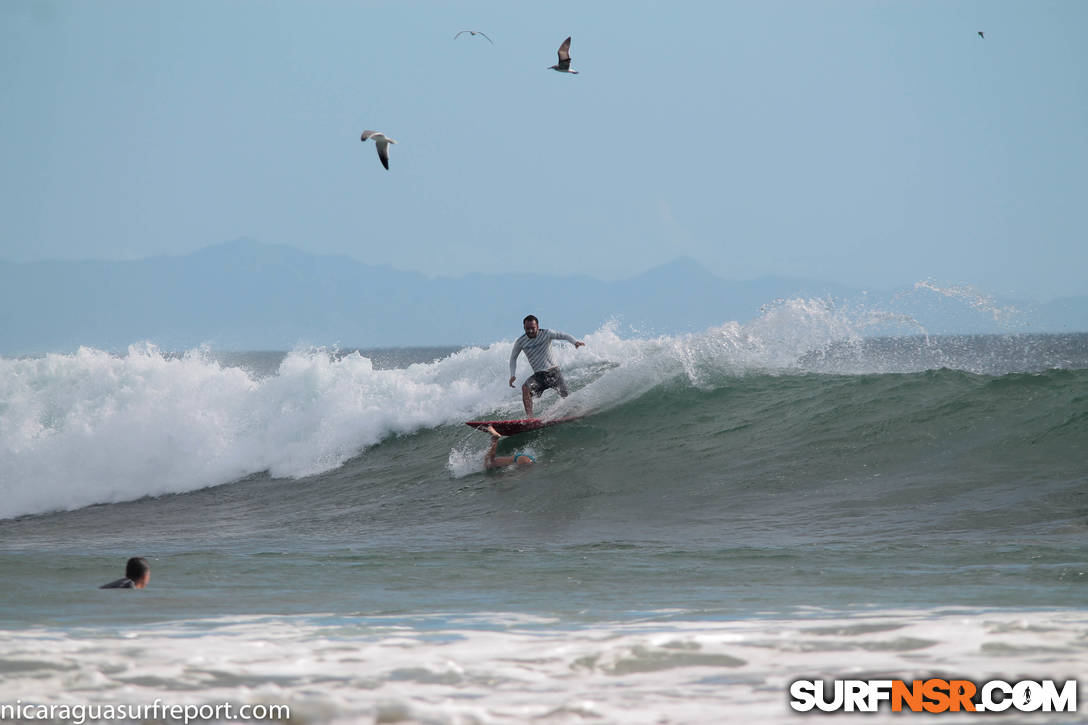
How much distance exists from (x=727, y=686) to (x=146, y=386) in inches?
697

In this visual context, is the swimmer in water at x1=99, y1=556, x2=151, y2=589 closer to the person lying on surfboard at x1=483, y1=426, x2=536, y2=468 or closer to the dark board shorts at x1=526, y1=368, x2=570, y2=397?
the person lying on surfboard at x1=483, y1=426, x2=536, y2=468

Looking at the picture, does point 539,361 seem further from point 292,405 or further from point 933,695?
point 933,695

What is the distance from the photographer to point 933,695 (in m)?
4.14

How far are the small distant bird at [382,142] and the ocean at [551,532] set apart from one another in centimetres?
444

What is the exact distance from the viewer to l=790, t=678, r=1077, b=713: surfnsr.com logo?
4.00 metres

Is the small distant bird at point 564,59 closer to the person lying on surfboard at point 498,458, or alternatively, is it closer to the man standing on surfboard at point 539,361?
the man standing on surfboard at point 539,361

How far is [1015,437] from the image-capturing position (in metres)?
11.6

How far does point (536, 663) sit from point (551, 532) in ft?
17.5

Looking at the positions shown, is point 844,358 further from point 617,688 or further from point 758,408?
point 617,688

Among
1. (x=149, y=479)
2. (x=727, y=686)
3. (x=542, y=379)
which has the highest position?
(x=542, y=379)

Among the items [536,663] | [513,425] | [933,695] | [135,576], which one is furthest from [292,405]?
[933,695]

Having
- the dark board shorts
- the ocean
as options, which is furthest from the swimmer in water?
the dark board shorts

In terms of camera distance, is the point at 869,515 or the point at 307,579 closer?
the point at 307,579

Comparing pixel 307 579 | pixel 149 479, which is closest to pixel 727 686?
pixel 307 579
